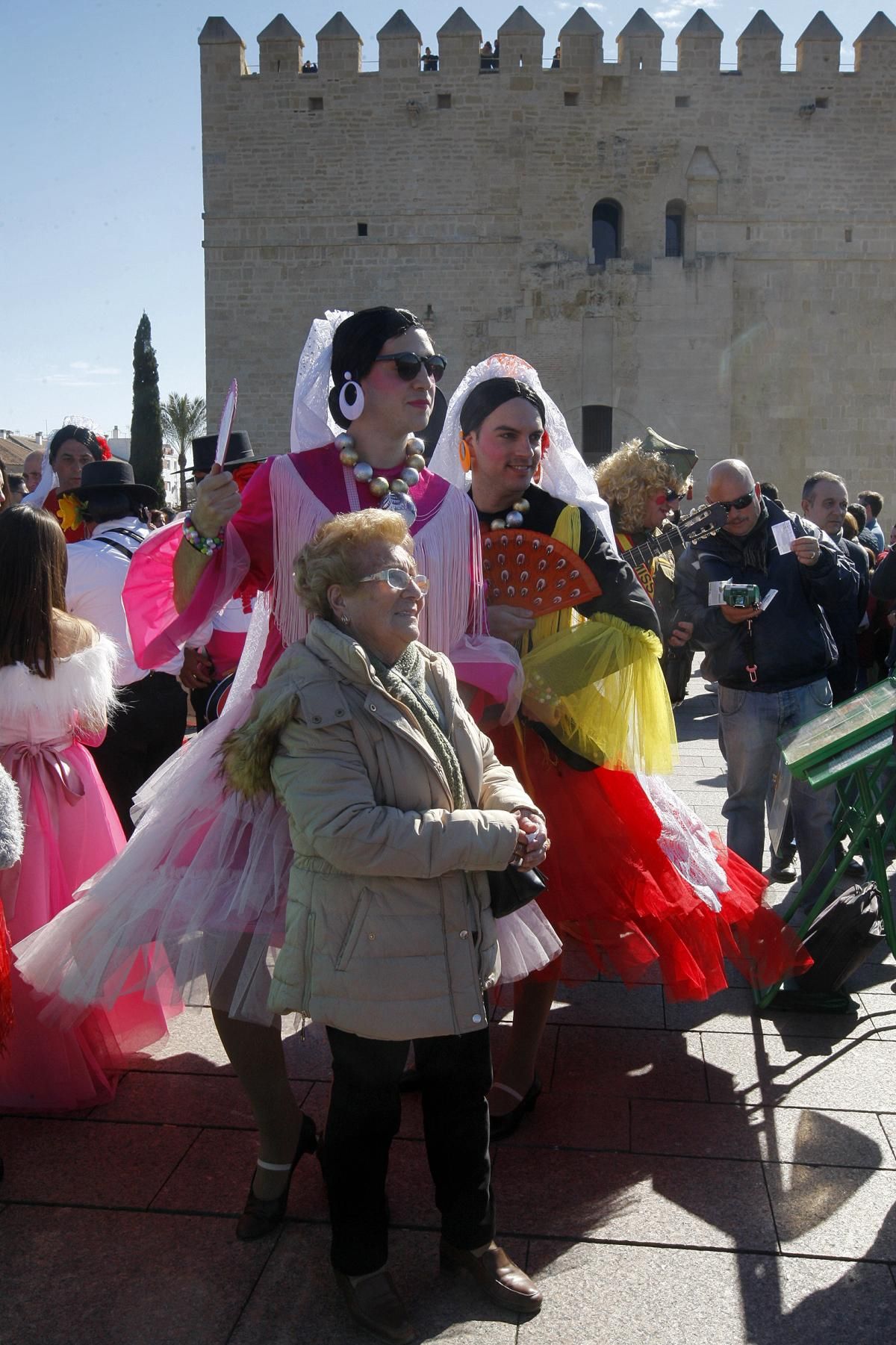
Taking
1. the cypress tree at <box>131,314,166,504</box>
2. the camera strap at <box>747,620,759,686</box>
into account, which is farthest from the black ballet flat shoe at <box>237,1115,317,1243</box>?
the cypress tree at <box>131,314,166,504</box>

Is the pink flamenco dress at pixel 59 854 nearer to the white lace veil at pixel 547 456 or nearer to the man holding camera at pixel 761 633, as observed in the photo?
the white lace veil at pixel 547 456

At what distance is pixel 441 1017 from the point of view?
2.30m

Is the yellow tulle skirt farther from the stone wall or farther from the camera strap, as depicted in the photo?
the stone wall

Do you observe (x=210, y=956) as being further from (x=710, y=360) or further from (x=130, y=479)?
(x=710, y=360)

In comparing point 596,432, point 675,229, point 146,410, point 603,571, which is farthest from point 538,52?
point 603,571

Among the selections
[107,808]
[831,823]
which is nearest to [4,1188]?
[107,808]

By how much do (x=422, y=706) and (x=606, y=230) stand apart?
30.1 metres

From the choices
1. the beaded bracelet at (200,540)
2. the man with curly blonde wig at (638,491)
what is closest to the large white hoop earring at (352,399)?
the beaded bracelet at (200,540)

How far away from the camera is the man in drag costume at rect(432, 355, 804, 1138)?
127 inches

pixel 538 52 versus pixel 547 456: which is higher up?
pixel 538 52

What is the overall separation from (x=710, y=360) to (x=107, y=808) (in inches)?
1006

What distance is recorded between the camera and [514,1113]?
319 centimetres

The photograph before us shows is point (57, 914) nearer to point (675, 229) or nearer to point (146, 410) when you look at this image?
point (675, 229)

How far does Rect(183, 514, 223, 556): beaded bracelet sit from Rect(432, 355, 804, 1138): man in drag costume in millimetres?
883
